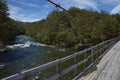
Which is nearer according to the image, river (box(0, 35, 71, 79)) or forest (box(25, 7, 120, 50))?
river (box(0, 35, 71, 79))

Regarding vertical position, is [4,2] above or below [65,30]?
above

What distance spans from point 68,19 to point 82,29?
14.1m

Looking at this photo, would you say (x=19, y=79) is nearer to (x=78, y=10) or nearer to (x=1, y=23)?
(x=1, y=23)

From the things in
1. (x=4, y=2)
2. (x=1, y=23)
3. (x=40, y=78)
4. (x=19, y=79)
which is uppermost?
(x=4, y=2)

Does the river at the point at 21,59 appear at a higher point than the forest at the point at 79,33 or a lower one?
lower

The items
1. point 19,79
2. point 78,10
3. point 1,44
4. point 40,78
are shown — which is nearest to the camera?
point 19,79

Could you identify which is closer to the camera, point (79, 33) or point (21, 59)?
point (21, 59)

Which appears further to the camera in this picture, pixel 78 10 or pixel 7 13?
pixel 78 10

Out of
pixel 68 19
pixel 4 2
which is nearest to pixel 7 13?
pixel 4 2

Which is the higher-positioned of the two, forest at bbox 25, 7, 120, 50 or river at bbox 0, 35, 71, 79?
forest at bbox 25, 7, 120, 50

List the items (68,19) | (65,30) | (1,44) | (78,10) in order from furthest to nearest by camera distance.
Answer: (78,10)
(68,19)
(65,30)
(1,44)

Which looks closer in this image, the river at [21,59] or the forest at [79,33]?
the river at [21,59]

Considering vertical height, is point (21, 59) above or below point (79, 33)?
below

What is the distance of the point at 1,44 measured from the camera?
49156 mm
